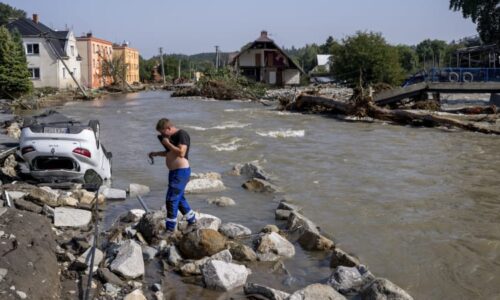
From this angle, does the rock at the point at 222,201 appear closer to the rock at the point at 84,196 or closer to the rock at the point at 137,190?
the rock at the point at 137,190

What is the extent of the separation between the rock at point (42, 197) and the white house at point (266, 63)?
54843mm

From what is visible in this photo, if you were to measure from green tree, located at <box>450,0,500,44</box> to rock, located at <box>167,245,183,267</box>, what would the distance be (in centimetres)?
4909

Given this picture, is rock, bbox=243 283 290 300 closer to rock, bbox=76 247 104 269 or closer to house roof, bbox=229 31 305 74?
rock, bbox=76 247 104 269

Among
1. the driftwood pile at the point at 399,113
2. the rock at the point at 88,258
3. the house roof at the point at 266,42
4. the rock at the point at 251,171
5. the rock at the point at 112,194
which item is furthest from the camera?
the house roof at the point at 266,42

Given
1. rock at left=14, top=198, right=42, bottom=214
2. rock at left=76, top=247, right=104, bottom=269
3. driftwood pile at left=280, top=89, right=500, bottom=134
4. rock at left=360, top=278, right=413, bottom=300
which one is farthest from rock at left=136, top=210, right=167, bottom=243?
driftwood pile at left=280, top=89, right=500, bottom=134

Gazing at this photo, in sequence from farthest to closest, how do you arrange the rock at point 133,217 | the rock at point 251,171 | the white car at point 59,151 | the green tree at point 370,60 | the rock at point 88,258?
the green tree at point 370,60 → the rock at point 251,171 → the white car at point 59,151 → the rock at point 133,217 → the rock at point 88,258

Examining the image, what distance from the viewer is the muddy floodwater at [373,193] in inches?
261

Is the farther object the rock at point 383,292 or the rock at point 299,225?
the rock at point 299,225

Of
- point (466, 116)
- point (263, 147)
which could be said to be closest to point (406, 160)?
point (263, 147)

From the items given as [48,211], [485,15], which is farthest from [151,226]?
[485,15]

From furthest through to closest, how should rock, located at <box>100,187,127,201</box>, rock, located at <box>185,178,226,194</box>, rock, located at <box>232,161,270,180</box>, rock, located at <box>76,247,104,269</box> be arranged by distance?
1. rock, located at <box>232,161,270,180</box>
2. rock, located at <box>185,178,226,194</box>
3. rock, located at <box>100,187,127,201</box>
4. rock, located at <box>76,247,104,269</box>

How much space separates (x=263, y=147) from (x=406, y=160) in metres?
4.63

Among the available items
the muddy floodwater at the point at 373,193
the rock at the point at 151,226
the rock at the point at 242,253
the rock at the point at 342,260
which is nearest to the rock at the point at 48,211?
the muddy floodwater at the point at 373,193

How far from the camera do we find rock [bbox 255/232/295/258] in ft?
22.5
